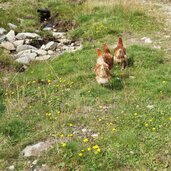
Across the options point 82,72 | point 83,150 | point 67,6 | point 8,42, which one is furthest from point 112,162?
point 67,6

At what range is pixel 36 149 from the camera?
7227 mm

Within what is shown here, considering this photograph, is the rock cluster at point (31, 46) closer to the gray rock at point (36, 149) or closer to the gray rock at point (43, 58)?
the gray rock at point (43, 58)

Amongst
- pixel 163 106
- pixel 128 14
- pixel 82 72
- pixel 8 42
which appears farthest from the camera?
pixel 128 14

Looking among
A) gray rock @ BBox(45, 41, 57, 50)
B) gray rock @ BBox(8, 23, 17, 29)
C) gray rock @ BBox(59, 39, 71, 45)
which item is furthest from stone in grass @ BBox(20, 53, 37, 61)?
gray rock @ BBox(8, 23, 17, 29)

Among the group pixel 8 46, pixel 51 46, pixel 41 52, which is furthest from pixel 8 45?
pixel 51 46

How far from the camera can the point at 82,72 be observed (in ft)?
34.2

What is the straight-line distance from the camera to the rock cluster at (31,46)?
39.8 ft

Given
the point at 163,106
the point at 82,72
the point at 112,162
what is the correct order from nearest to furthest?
the point at 112,162, the point at 163,106, the point at 82,72

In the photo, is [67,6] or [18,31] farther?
[67,6]

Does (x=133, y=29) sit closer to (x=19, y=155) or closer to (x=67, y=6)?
(x=67, y=6)

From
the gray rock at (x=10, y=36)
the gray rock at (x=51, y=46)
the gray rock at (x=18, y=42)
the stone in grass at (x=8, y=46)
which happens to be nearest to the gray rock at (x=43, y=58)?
the gray rock at (x=51, y=46)

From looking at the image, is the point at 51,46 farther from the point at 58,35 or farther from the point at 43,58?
the point at 58,35

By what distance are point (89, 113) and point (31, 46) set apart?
535 centimetres

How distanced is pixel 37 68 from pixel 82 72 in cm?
149
